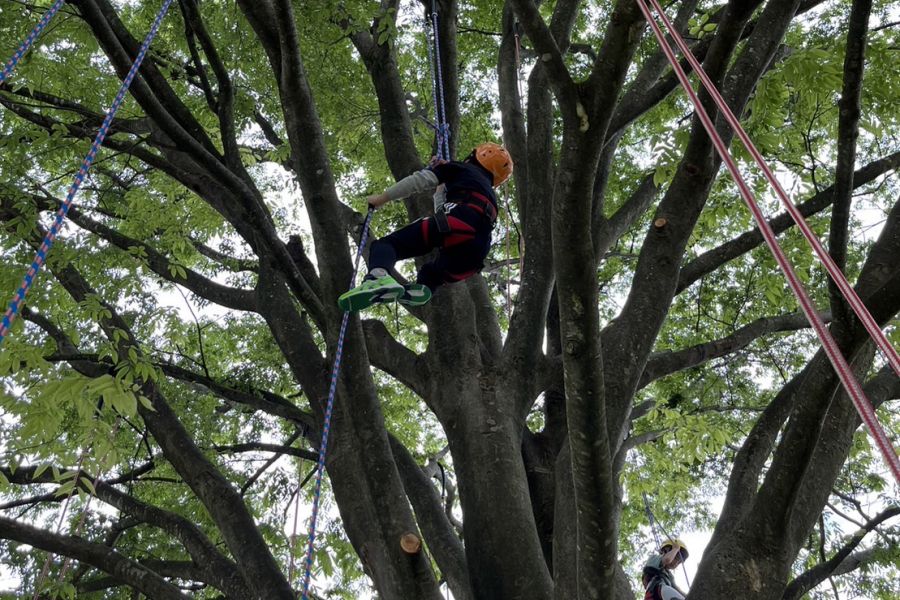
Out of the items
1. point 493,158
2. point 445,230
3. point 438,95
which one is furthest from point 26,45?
point 438,95

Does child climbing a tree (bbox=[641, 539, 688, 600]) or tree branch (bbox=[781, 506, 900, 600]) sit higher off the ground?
child climbing a tree (bbox=[641, 539, 688, 600])

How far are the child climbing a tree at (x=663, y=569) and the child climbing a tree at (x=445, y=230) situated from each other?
289cm

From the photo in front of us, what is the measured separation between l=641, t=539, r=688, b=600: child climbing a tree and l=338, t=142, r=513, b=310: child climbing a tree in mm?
2887

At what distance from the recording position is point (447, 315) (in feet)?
13.6

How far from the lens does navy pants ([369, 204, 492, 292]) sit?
3.75 m

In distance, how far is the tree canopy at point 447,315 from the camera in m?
2.49

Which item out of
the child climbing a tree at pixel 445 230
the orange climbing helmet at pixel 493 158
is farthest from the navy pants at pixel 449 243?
the orange climbing helmet at pixel 493 158

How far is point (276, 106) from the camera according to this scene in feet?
20.2

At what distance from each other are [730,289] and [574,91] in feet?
18.4

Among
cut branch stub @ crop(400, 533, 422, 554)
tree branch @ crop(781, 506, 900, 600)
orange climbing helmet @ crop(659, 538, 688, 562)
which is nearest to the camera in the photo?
cut branch stub @ crop(400, 533, 422, 554)

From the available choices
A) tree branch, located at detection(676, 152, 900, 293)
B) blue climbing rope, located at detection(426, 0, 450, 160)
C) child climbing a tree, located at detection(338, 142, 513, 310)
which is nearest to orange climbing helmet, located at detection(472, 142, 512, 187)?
child climbing a tree, located at detection(338, 142, 513, 310)

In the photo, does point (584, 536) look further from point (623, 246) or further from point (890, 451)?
point (623, 246)

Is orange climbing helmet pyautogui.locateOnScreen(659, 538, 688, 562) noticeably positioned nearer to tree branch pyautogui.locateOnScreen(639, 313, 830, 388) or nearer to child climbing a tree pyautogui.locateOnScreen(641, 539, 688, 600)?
child climbing a tree pyautogui.locateOnScreen(641, 539, 688, 600)

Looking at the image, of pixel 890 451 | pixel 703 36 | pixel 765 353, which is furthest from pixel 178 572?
pixel 765 353
